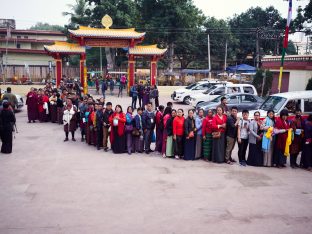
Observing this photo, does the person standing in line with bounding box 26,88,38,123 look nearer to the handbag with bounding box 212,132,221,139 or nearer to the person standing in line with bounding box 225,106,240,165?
the handbag with bounding box 212,132,221,139

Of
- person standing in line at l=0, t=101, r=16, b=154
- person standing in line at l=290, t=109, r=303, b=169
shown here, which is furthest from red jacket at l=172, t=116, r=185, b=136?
person standing in line at l=0, t=101, r=16, b=154

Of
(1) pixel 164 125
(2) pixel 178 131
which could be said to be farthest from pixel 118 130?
(2) pixel 178 131

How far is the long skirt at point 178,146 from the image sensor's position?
10.0 m

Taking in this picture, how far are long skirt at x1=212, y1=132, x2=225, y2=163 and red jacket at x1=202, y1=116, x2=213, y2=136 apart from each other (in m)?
0.32

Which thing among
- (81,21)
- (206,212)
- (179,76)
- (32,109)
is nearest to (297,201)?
(206,212)

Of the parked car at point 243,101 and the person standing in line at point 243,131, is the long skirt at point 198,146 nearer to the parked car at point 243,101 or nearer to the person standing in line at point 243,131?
the person standing in line at point 243,131

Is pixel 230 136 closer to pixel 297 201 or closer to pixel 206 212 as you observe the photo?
pixel 297 201

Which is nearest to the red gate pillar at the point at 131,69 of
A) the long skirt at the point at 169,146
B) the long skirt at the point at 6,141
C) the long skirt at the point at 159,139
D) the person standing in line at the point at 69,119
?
the person standing in line at the point at 69,119

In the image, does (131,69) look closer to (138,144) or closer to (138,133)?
(138,144)

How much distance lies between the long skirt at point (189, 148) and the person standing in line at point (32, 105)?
344 inches

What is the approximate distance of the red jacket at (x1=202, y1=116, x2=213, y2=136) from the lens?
970 cm

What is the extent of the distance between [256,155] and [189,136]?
79.6 inches

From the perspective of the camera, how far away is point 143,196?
280 inches

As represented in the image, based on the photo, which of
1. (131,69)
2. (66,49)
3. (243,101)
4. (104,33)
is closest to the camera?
(243,101)
